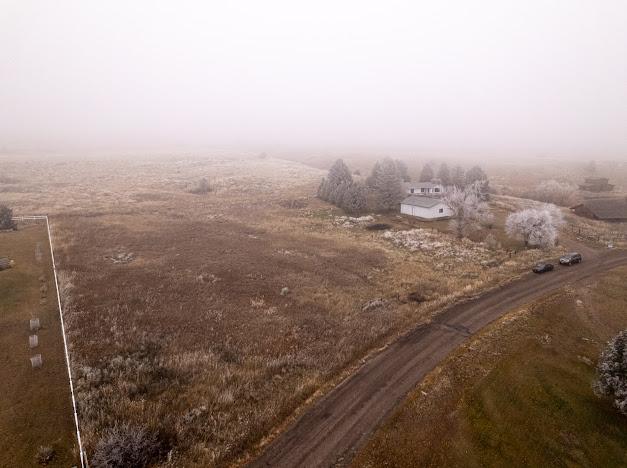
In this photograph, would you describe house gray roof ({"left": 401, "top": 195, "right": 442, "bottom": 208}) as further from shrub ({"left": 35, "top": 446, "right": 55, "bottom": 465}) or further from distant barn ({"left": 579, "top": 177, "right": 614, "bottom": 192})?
shrub ({"left": 35, "top": 446, "right": 55, "bottom": 465})

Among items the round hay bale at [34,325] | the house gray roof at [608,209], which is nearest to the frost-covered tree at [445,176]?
the house gray roof at [608,209]

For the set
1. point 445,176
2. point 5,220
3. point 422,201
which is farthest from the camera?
point 445,176

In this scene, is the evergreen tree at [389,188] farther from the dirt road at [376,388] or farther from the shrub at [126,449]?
the shrub at [126,449]

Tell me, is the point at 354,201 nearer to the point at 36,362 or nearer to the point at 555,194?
the point at 555,194

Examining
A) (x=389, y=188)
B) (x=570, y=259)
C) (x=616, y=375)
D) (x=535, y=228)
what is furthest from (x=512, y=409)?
(x=389, y=188)

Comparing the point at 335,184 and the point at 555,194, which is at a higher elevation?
the point at 335,184

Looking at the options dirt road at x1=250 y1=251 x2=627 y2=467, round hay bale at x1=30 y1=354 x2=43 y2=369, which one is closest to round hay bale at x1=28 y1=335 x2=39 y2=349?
round hay bale at x1=30 y1=354 x2=43 y2=369
